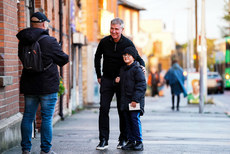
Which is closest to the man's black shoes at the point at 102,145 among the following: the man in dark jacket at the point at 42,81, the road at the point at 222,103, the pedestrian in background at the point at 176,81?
the man in dark jacket at the point at 42,81

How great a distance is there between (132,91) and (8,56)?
1961 mm

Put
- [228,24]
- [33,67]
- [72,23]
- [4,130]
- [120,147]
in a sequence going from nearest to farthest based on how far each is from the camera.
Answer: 1. [33,67]
2. [4,130]
3. [120,147]
4. [72,23]
5. [228,24]

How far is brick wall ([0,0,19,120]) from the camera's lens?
7.41 metres

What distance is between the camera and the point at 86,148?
7684 mm

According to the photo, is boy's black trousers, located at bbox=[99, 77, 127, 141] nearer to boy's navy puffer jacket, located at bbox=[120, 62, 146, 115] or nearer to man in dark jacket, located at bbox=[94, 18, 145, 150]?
man in dark jacket, located at bbox=[94, 18, 145, 150]

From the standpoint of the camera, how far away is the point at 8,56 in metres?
7.66

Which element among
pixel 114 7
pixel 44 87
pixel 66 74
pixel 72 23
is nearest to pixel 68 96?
pixel 66 74

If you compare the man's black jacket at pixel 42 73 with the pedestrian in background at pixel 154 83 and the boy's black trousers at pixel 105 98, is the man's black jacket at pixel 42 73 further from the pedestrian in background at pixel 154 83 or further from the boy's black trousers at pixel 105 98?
the pedestrian in background at pixel 154 83

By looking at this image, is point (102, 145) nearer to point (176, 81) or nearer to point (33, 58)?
point (33, 58)

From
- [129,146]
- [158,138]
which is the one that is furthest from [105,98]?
[158,138]

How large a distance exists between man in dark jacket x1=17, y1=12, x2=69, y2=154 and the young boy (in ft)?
4.05

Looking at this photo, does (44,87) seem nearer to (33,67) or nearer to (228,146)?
(33,67)

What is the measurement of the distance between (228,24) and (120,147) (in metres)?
50.1

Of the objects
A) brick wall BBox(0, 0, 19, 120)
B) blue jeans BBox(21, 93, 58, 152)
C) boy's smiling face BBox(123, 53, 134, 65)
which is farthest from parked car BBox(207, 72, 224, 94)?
blue jeans BBox(21, 93, 58, 152)
